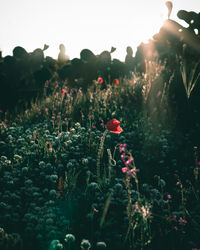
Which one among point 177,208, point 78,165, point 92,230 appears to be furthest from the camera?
point 78,165

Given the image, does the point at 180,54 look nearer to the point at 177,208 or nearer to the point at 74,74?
the point at 74,74

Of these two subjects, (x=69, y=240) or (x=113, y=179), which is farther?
(x=113, y=179)

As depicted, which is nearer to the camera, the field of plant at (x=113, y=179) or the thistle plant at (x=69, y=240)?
the thistle plant at (x=69, y=240)

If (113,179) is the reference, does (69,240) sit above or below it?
below

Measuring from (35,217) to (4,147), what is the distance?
1.57m

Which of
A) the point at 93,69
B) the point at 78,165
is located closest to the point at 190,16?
the point at 93,69

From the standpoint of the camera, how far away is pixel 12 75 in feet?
23.8

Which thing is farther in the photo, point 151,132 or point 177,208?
point 151,132

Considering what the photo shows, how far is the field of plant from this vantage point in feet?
6.68

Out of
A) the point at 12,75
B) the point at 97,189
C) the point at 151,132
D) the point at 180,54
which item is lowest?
the point at 97,189

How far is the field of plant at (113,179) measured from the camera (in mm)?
2037

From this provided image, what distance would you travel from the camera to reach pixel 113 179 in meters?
2.76

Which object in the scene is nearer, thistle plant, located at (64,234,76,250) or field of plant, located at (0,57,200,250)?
thistle plant, located at (64,234,76,250)

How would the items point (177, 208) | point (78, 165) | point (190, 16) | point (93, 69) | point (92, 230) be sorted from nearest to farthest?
1. point (92, 230)
2. point (177, 208)
3. point (78, 165)
4. point (190, 16)
5. point (93, 69)
